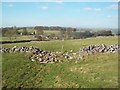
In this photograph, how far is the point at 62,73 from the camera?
16.6 meters

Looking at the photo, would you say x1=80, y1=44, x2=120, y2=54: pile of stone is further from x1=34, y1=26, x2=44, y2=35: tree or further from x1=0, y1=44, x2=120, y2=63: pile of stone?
x1=34, y1=26, x2=44, y2=35: tree

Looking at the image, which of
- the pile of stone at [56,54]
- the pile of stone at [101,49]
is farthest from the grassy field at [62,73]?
the pile of stone at [101,49]

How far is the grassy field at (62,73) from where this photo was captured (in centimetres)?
1462

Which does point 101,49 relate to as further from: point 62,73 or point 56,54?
point 62,73

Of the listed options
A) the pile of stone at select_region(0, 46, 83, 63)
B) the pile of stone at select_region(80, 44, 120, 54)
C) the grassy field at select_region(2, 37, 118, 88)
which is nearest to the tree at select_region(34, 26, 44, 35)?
the pile of stone at select_region(0, 46, 83, 63)

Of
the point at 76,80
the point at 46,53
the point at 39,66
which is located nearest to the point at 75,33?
the point at 46,53

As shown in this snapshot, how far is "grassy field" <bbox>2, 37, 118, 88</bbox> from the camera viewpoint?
48.0ft

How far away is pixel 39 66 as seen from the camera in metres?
18.5

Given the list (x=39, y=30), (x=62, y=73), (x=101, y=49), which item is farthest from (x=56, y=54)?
(x=39, y=30)

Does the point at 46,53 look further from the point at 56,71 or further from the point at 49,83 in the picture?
the point at 49,83

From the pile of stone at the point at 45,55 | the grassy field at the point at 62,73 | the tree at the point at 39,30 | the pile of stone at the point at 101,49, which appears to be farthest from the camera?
the tree at the point at 39,30

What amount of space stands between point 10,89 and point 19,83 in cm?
79

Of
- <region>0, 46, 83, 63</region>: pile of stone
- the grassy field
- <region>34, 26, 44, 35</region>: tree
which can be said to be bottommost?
the grassy field

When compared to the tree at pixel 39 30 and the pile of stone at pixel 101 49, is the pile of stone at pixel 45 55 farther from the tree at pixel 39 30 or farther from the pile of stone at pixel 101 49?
the tree at pixel 39 30
